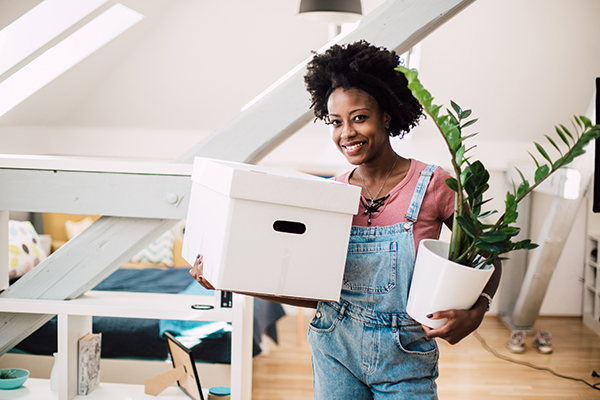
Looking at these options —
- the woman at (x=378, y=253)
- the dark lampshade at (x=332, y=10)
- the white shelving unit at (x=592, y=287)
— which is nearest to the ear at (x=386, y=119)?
the woman at (x=378, y=253)

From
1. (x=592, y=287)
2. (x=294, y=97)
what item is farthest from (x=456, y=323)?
(x=592, y=287)

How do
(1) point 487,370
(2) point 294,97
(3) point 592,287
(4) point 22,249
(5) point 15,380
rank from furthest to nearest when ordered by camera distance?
1. (3) point 592,287
2. (4) point 22,249
3. (1) point 487,370
4. (5) point 15,380
5. (2) point 294,97

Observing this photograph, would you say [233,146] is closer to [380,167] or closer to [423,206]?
[380,167]

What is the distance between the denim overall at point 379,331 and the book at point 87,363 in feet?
3.00

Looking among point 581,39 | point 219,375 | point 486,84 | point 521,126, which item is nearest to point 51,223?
point 219,375

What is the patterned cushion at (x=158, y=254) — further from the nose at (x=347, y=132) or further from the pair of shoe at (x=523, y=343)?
the nose at (x=347, y=132)

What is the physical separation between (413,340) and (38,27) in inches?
98.3

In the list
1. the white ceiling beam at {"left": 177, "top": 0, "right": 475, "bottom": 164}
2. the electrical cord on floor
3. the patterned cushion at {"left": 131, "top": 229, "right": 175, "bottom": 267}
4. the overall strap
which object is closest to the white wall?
the patterned cushion at {"left": 131, "top": 229, "right": 175, "bottom": 267}

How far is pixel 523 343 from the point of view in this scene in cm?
377

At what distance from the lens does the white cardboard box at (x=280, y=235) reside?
3.57 feet

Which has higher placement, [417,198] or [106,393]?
[417,198]

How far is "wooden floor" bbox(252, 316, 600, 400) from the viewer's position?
310 centimetres

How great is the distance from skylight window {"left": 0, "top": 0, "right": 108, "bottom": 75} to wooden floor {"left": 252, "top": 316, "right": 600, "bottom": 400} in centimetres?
214

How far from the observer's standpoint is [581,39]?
370 cm
